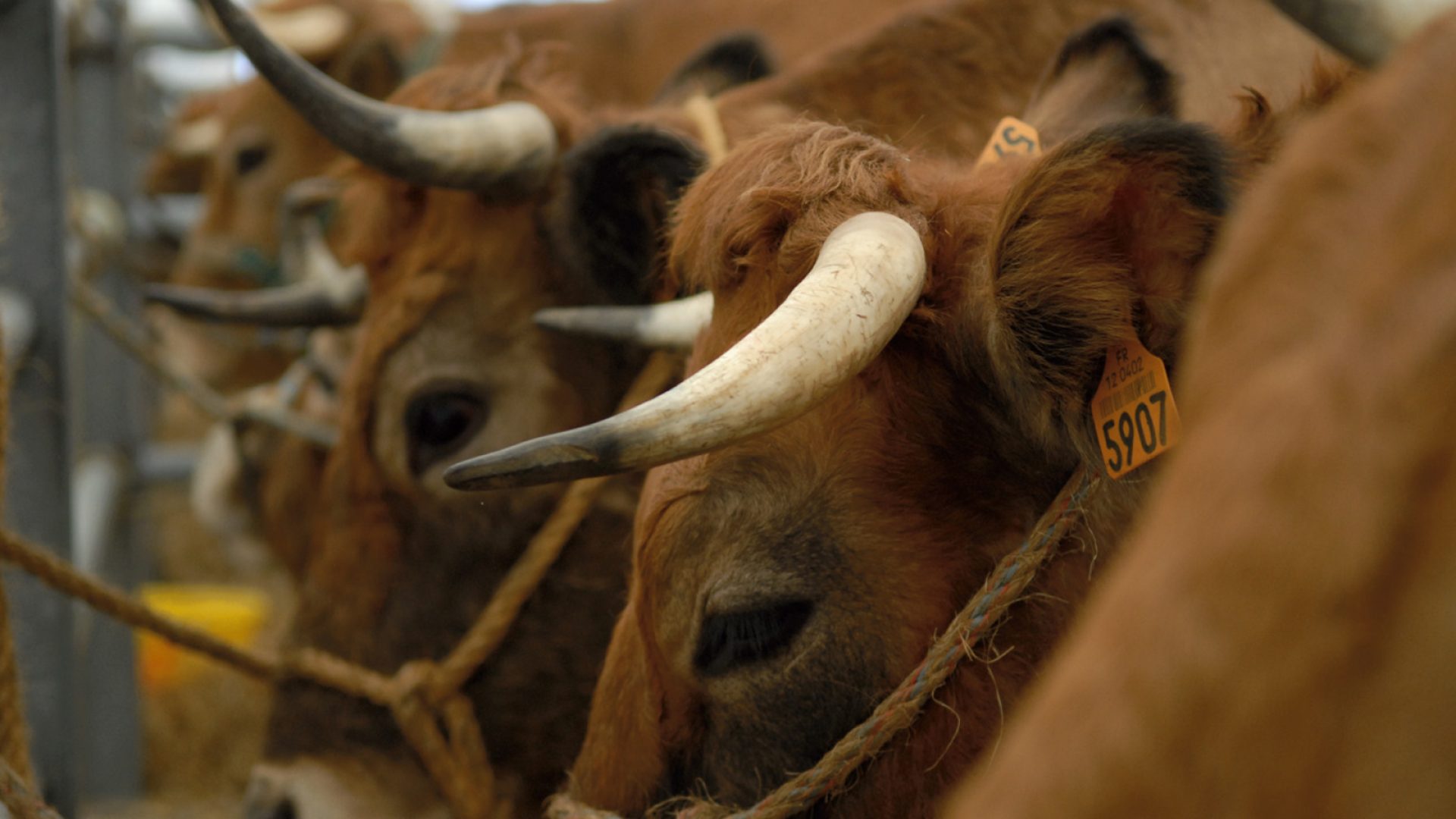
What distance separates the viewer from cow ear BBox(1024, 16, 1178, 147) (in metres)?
2.20

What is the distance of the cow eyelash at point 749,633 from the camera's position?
151cm

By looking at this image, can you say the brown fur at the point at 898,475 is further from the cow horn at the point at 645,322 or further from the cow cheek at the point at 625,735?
the cow horn at the point at 645,322

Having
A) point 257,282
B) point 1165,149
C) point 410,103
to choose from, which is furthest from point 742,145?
point 257,282

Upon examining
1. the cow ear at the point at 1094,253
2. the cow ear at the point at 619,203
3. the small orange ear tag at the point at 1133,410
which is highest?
the cow ear at the point at 619,203

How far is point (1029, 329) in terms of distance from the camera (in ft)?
4.55

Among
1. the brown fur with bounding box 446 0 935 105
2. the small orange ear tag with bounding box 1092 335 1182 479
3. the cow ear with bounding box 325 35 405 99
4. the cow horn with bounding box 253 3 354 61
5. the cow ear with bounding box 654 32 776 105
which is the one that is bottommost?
the small orange ear tag with bounding box 1092 335 1182 479

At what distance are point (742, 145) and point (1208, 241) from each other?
679 mm

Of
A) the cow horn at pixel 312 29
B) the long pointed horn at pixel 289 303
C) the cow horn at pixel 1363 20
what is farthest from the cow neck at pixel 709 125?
the cow horn at pixel 312 29

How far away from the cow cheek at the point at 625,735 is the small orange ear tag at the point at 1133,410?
65cm

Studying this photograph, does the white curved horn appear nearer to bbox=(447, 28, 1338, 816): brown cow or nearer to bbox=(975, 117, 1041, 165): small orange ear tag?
bbox=(975, 117, 1041, 165): small orange ear tag

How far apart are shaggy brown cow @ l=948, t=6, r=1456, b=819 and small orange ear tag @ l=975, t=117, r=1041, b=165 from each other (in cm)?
127

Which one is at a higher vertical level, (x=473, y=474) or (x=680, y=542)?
(x=473, y=474)

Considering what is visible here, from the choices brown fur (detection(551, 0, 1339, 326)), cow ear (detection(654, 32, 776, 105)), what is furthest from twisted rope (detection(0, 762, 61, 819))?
cow ear (detection(654, 32, 776, 105))

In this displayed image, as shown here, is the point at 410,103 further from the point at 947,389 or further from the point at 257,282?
the point at 257,282
